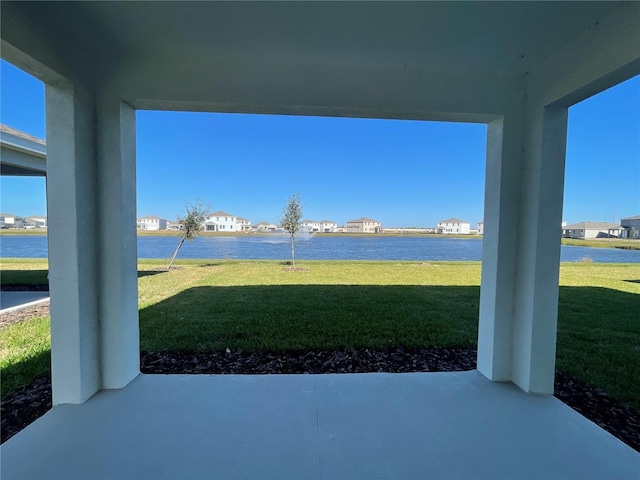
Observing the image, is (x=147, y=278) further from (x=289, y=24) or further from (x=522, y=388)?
(x=522, y=388)

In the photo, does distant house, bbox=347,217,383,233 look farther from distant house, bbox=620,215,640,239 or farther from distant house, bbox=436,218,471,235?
distant house, bbox=620,215,640,239

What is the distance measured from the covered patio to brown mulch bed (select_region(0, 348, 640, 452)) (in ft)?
0.81

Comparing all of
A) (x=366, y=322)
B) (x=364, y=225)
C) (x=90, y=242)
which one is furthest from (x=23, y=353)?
(x=364, y=225)

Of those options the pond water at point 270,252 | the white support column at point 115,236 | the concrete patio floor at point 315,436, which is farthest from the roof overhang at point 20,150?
the pond water at point 270,252

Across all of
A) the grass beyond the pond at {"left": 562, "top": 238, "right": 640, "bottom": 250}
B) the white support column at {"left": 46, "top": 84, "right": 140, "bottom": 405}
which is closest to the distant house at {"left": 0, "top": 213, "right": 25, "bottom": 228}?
the white support column at {"left": 46, "top": 84, "right": 140, "bottom": 405}

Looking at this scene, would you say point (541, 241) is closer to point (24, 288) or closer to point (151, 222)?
point (24, 288)

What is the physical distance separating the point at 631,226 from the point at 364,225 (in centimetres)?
1782

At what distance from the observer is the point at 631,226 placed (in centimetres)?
1380

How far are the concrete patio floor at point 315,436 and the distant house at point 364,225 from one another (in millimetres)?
25397

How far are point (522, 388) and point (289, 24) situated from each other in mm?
3106

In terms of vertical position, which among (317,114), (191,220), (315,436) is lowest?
(315,436)

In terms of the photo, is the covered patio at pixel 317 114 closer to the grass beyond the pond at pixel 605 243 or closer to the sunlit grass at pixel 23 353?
the sunlit grass at pixel 23 353

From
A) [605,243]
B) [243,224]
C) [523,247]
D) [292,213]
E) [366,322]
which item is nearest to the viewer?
[523,247]

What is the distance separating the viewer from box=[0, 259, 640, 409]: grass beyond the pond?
9.75 ft
